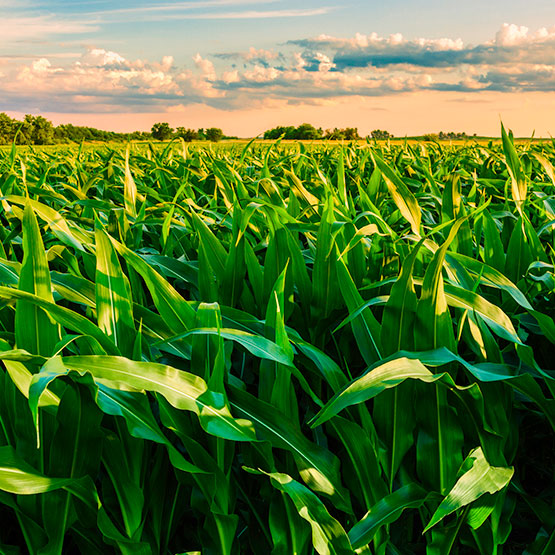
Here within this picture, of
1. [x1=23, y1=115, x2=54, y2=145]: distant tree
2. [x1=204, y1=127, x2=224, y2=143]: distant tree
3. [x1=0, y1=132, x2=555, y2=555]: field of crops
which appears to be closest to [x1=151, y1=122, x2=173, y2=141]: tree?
[x1=204, y1=127, x2=224, y2=143]: distant tree

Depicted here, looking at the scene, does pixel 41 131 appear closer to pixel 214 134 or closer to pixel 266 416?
pixel 214 134

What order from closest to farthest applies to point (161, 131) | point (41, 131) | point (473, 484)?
1. point (473, 484)
2. point (161, 131)
3. point (41, 131)

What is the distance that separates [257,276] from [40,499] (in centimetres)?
61

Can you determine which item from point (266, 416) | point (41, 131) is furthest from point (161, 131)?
point (266, 416)

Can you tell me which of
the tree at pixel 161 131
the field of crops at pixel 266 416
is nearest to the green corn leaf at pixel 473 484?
the field of crops at pixel 266 416

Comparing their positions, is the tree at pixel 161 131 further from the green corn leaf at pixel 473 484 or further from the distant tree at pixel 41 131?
the green corn leaf at pixel 473 484

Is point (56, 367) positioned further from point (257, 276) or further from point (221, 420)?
point (257, 276)

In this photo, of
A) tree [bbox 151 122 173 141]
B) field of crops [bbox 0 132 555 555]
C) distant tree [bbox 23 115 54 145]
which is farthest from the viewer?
distant tree [bbox 23 115 54 145]

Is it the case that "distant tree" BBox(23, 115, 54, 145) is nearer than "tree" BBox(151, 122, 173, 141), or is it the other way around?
"tree" BBox(151, 122, 173, 141)

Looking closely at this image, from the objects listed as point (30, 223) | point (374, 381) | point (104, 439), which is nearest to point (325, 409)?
point (374, 381)

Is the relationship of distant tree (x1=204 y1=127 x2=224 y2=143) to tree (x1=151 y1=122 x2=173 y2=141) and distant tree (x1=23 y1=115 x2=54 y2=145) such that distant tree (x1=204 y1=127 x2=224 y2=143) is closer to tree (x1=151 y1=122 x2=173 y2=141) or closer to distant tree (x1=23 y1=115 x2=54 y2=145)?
tree (x1=151 y1=122 x2=173 y2=141)

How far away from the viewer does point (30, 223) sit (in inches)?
37.1

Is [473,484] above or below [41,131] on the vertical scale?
below

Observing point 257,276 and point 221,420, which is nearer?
point 221,420
